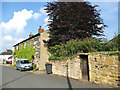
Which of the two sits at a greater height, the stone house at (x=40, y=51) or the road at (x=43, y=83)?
the stone house at (x=40, y=51)

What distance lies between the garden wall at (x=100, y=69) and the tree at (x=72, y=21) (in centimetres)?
607

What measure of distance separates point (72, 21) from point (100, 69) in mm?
10170

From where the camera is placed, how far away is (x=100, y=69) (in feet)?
26.9

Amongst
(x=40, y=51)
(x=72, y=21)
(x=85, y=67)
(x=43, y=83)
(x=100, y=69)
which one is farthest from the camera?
(x=40, y=51)

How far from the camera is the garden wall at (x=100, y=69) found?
7270 millimetres

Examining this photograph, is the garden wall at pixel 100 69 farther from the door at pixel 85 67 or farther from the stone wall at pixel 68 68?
the door at pixel 85 67

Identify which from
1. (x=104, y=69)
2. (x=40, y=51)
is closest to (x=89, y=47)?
(x=104, y=69)

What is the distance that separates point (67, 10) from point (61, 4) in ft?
6.23

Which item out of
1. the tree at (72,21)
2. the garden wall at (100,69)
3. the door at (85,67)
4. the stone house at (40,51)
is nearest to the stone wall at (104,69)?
the garden wall at (100,69)

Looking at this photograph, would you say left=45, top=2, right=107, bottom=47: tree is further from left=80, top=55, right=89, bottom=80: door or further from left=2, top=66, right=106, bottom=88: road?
left=2, top=66, right=106, bottom=88: road

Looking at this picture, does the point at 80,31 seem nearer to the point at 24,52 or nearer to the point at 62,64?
the point at 62,64

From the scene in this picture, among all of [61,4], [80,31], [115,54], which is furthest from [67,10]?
[115,54]

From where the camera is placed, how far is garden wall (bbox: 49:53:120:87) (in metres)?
7.27

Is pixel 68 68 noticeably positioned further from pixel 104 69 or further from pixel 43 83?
pixel 104 69
